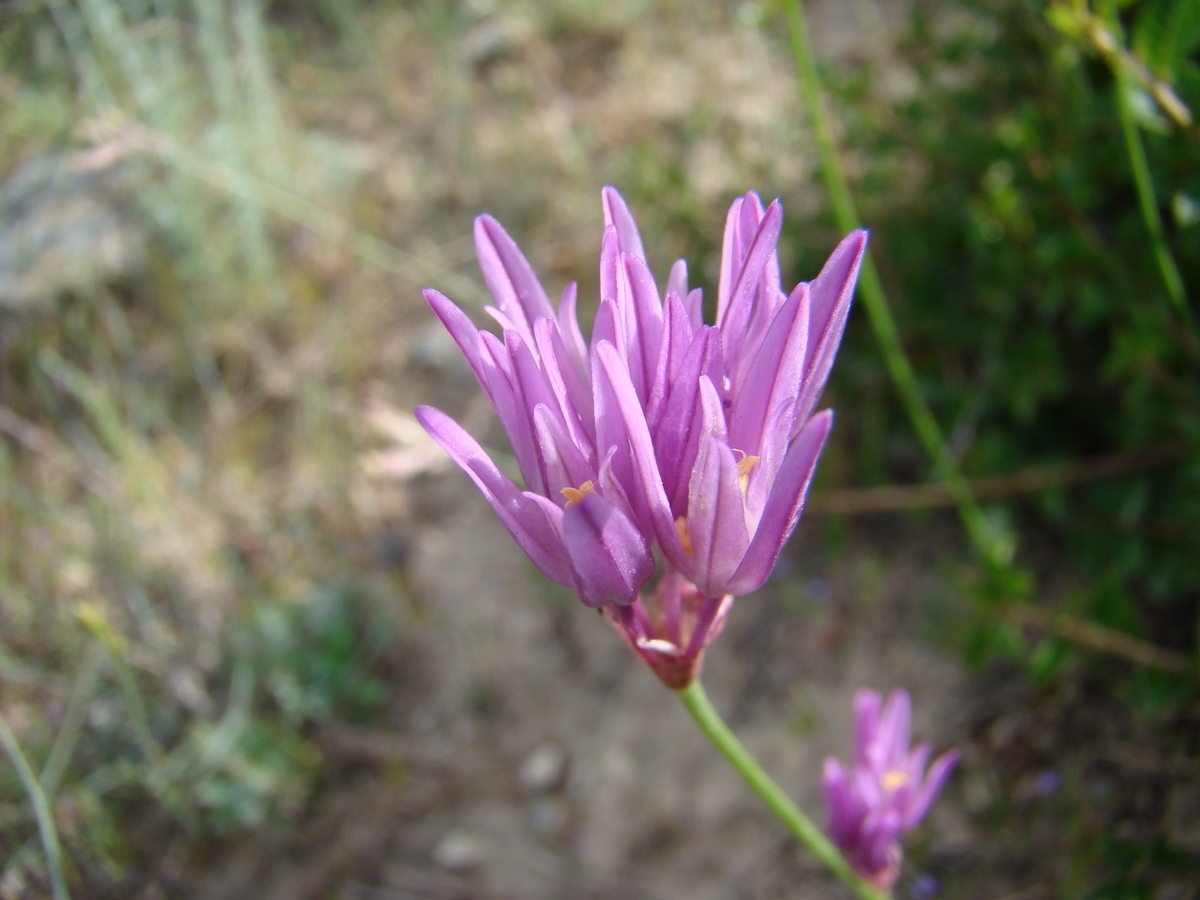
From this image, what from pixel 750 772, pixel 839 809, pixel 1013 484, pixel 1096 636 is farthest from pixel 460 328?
pixel 1013 484

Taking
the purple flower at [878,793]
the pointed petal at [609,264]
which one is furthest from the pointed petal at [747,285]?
the purple flower at [878,793]

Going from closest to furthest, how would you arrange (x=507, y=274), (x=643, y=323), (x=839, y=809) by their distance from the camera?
(x=643, y=323) < (x=507, y=274) < (x=839, y=809)

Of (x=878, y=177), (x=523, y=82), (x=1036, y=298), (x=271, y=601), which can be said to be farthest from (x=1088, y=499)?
(x=523, y=82)

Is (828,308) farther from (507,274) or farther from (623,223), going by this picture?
(507,274)

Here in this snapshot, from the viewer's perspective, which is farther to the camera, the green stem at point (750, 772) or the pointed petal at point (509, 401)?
the green stem at point (750, 772)

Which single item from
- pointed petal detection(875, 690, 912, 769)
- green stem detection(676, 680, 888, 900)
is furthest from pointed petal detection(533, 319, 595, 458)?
pointed petal detection(875, 690, 912, 769)

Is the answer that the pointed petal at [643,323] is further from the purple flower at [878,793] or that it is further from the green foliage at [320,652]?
the green foliage at [320,652]
